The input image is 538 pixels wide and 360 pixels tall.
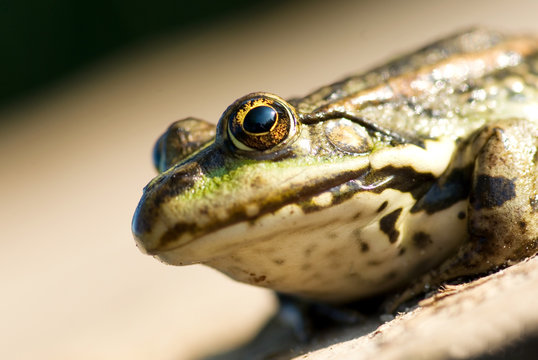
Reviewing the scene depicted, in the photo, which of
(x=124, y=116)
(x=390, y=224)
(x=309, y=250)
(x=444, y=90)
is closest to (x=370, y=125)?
(x=390, y=224)

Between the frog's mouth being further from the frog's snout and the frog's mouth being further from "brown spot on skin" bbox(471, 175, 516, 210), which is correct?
"brown spot on skin" bbox(471, 175, 516, 210)

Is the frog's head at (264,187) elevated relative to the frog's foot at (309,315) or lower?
elevated

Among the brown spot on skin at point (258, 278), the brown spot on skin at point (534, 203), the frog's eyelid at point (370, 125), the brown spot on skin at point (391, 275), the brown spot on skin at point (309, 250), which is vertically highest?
the frog's eyelid at point (370, 125)

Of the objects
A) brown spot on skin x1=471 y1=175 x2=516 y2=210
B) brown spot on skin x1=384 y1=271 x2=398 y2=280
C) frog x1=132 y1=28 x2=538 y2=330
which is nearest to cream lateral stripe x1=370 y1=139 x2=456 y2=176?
frog x1=132 y1=28 x2=538 y2=330

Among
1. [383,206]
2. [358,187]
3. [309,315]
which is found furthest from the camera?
[309,315]

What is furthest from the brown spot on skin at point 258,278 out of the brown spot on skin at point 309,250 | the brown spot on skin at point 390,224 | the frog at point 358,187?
the brown spot on skin at point 390,224

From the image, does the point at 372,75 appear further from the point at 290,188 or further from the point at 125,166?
the point at 125,166

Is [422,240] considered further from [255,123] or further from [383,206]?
[255,123]

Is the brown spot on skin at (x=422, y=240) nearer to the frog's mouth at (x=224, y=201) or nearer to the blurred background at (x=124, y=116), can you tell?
the frog's mouth at (x=224, y=201)
